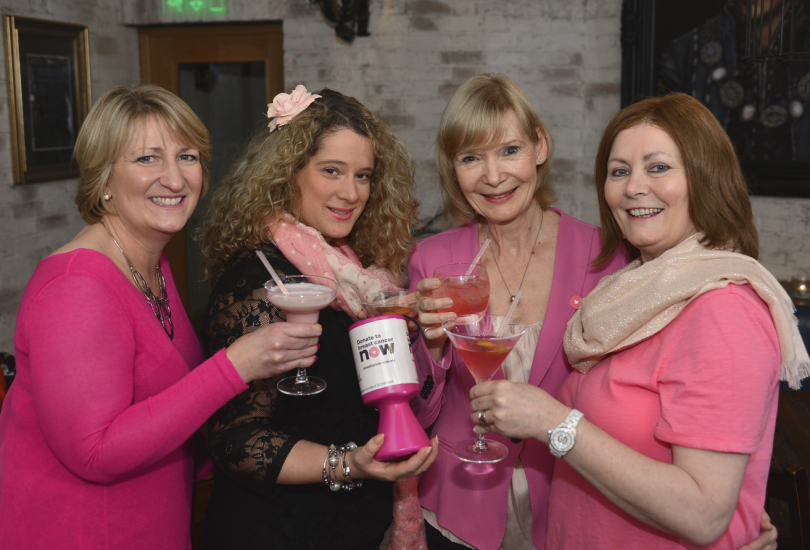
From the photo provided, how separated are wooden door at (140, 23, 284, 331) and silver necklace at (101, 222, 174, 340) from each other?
3.30 metres

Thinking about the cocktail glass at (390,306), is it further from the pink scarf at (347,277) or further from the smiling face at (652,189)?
the smiling face at (652,189)

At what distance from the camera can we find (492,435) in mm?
1879

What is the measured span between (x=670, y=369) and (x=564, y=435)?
0.25m

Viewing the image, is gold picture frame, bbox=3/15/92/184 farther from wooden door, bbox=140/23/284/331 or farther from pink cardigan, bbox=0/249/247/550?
pink cardigan, bbox=0/249/247/550

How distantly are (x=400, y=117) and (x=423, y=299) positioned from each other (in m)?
2.93

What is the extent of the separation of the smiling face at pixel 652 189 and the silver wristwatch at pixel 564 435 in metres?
0.48

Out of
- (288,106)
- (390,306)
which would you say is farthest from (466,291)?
(288,106)

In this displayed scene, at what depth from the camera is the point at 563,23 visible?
420 centimetres

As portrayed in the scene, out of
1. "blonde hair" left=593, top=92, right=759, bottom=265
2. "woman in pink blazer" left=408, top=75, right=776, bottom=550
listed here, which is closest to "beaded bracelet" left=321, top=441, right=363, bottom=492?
"woman in pink blazer" left=408, top=75, right=776, bottom=550

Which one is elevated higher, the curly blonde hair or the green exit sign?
the green exit sign

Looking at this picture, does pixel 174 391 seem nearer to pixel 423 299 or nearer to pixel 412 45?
pixel 423 299

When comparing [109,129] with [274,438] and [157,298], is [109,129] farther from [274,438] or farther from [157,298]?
[274,438]

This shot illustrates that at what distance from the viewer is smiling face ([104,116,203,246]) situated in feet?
5.07

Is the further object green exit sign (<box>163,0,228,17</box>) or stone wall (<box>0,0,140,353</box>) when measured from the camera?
green exit sign (<box>163,0,228,17</box>)
